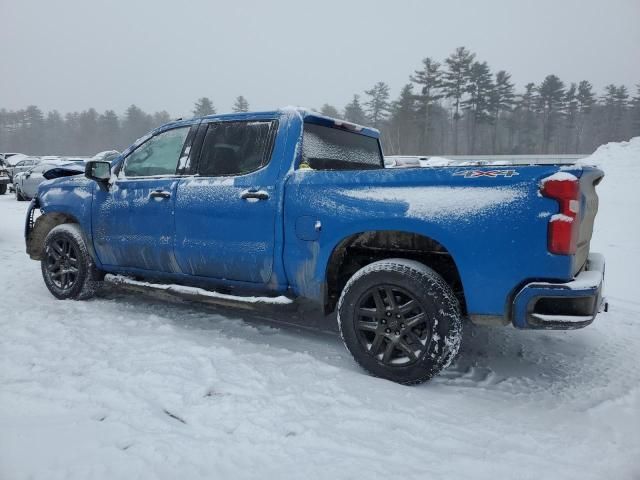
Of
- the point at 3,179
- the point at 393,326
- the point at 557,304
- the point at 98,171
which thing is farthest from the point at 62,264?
the point at 3,179

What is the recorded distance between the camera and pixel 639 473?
208 centimetres

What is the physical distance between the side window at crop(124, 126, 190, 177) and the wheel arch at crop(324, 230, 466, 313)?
5.99 feet

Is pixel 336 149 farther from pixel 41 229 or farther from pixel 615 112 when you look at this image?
pixel 615 112

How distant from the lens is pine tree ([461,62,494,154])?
171ft

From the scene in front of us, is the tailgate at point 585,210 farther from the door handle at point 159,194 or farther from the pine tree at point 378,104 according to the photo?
the pine tree at point 378,104

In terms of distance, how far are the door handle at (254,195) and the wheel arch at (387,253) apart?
70 centimetres

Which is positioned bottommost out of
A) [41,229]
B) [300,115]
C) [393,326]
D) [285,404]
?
[285,404]

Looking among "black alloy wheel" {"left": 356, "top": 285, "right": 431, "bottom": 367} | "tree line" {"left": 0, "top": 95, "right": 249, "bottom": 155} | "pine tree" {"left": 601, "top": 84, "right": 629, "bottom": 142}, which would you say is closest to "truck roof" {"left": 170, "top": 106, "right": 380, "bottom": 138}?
"black alloy wheel" {"left": 356, "top": 285, "right": 431, "bottom": 367}

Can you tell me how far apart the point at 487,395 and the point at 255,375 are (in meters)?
1.55

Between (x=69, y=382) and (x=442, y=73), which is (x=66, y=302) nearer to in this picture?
(x=69, y=382)

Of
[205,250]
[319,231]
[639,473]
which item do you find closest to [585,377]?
[639,473]

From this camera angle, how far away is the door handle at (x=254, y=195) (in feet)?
11.1

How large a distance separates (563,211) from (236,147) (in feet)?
8.38

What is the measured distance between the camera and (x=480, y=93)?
5372 centimetres
